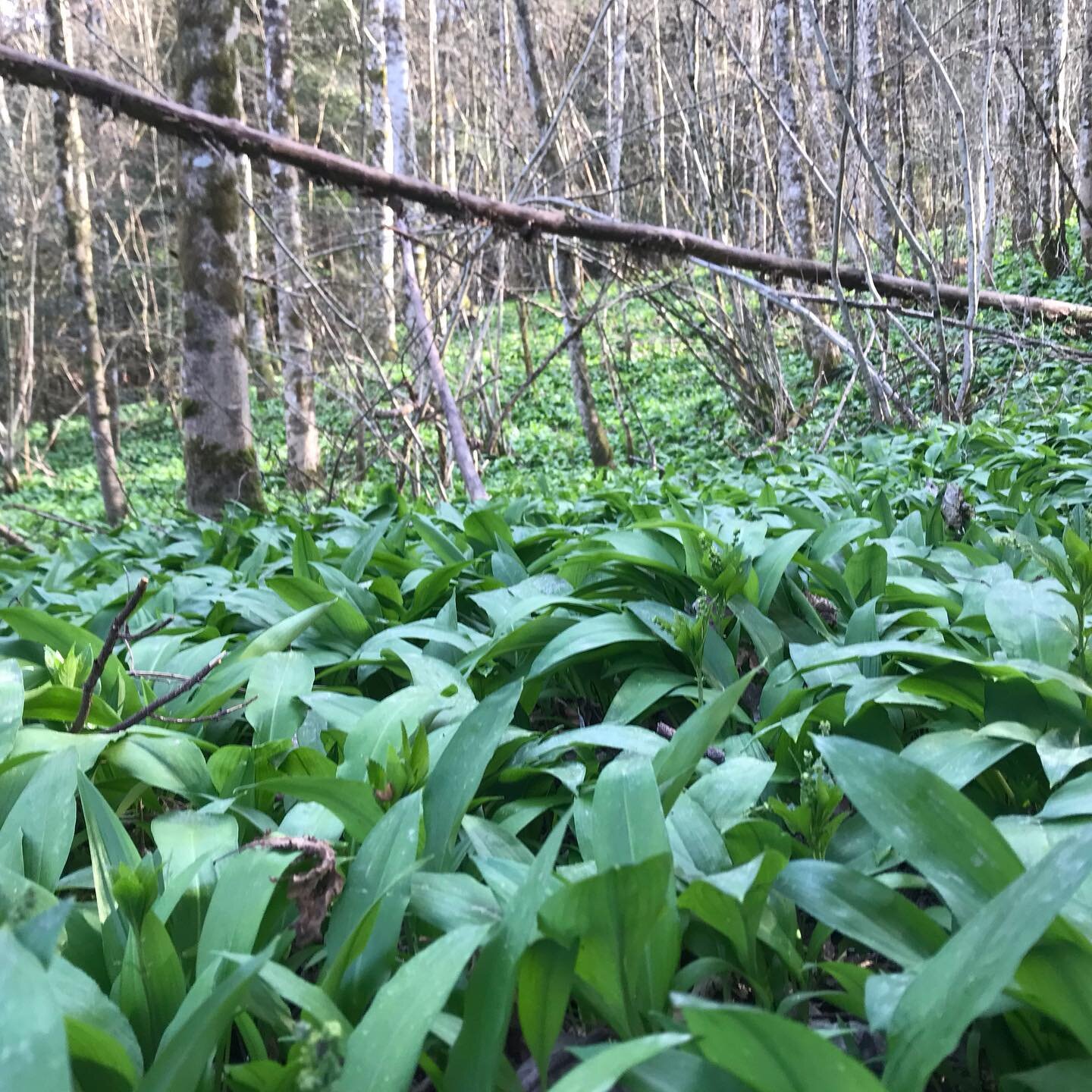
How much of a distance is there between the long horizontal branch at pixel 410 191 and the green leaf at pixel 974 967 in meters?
4.12

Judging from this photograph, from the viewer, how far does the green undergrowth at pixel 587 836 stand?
55 cm

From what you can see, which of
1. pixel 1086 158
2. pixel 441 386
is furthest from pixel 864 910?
pixel 1086 158

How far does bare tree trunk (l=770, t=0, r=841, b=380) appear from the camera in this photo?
27.4 ft

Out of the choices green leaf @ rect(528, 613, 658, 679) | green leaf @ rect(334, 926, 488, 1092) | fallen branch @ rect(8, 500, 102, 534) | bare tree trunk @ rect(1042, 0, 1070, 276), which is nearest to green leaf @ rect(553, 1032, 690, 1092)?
green leaf @ rect(334, 926, 488, 1092)

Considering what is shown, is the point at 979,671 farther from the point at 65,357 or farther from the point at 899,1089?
the point at 65,357

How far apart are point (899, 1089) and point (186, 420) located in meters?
4.66

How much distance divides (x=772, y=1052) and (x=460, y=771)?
0.46m

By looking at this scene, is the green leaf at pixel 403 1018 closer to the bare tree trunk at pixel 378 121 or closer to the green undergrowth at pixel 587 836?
the green undergrowth at pixel 587 836

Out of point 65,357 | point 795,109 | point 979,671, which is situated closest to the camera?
point 979,671

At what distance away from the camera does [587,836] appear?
83 cm

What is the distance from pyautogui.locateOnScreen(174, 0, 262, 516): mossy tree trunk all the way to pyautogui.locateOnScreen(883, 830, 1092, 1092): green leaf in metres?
4.52

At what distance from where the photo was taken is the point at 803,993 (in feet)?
2.14

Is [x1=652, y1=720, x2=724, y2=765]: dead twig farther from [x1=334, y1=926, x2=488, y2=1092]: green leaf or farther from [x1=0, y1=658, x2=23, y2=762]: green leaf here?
[x1=0, y1=658, x2=23, y2=762]: green leaf

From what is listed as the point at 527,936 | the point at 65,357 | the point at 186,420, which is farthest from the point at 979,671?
the point at 65,357
